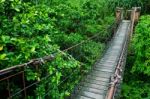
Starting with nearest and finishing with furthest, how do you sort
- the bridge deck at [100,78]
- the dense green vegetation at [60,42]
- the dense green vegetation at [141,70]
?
the dense green vegetation at [60,42]
the bridge deck at [100,78]
the dense green vegetation at [141,70]

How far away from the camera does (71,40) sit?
1021cm

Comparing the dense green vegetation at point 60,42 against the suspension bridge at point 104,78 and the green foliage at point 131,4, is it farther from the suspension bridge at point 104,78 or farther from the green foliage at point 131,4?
the suspension bridge at point 104,78

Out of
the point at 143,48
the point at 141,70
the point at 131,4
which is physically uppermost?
the point at 131,4

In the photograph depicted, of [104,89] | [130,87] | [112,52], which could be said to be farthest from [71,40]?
[104,89]

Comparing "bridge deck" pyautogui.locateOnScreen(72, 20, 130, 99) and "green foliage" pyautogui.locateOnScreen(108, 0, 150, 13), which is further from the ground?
"green foliage" pyautogui.locateOnScreen(108, 0, 150, 13)

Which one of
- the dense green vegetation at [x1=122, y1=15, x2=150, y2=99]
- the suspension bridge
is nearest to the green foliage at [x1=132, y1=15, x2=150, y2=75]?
the dense green vegetation at [x1=122, y1=15, x2=150, y2=99]

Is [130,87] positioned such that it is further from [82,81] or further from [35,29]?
[35,29]

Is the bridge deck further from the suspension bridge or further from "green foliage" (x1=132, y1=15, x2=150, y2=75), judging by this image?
"green foliage" (x1=132, y1=15, x2=150, y2=75)

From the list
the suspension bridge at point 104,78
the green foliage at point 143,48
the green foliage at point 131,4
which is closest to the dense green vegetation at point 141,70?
the green foliage at point 143,48

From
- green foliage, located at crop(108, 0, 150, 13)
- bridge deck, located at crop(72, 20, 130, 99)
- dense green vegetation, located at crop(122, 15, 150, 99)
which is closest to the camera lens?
bridge deck, located at crop(72, 20, 130, 99)

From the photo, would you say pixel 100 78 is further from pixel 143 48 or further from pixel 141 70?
pixel 143 48

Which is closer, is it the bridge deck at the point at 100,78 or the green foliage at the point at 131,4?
the bridge deck at the point at 100,78

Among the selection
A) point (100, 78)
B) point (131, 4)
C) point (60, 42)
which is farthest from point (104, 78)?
point (131, 4)

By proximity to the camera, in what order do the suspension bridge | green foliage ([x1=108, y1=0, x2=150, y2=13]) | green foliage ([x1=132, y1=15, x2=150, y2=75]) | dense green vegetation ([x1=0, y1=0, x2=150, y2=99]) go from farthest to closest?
green foliage ([x1=108, y1=0, x2=150, y2=13])
green foliage ([x1=132, y1=15, x2=150, y2=75])
the suspension bridge
dense green vegetation ([x1=0, y1=0, x2=150, y2=99])
